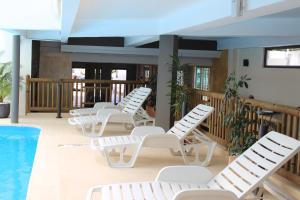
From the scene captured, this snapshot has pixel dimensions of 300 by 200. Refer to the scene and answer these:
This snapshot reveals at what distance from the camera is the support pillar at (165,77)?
9023mm

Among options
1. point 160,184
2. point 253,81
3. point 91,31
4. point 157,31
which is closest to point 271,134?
point 160,184

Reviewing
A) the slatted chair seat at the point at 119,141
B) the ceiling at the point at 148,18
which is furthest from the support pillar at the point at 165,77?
the slatted chair seat at the point at 119,141

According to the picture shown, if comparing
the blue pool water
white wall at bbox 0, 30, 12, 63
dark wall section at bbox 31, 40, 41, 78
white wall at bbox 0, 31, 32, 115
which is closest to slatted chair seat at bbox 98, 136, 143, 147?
the blue pool water

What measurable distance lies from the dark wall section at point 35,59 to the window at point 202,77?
584 cm

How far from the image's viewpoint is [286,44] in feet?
33.7

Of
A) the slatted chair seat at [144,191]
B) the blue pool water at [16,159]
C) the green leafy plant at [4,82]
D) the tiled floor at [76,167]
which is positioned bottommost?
the blue pool water at [16,159]

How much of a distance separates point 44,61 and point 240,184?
38.3 feet

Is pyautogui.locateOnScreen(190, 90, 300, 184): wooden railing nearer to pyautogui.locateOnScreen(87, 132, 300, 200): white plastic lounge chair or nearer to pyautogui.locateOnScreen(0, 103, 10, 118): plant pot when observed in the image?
pyautogui.locateOnScreen(87, 132, 300, 200): white plastic lounge chair

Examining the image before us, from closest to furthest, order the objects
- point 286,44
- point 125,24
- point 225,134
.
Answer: point 225,134, point 125,24, point 286,44

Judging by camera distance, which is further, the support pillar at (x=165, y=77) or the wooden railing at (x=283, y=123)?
the support pillar at (x=165, y=77)

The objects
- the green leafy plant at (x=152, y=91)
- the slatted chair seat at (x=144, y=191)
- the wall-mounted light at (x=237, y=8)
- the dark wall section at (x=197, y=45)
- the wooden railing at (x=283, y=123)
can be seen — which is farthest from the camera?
the dark wall section at (x=197, y=45)

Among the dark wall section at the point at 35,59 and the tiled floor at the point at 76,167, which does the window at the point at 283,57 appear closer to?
the tiled floor at the point at 76,167

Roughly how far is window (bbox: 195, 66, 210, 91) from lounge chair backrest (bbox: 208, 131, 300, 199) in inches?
432

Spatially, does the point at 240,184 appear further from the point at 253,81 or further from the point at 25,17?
the point at 253,81
